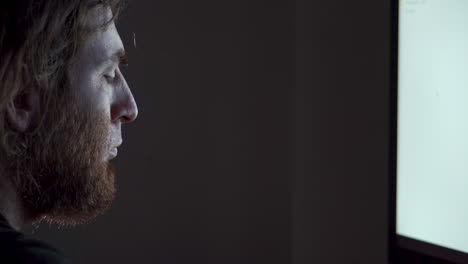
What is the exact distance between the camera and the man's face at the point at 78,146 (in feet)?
2.03

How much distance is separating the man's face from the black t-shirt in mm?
114

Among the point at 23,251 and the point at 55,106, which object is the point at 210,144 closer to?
the point at 55,106

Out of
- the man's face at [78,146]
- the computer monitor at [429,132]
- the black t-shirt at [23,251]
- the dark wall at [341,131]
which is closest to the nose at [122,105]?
the man's face at [78,146]

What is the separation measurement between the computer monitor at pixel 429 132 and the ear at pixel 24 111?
1.47 ft

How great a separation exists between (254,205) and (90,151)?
0.66 meters

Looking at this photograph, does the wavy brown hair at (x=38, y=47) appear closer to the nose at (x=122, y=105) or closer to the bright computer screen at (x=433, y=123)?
the nose at (x=122, y=105)

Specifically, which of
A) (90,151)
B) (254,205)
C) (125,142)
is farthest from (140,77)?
(90,151)

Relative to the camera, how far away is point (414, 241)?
771mm

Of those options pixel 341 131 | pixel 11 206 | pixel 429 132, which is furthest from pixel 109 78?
pixel 341 131

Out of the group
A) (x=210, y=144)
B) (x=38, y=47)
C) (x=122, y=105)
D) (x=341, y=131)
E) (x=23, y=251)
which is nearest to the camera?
(x=23, y=251)

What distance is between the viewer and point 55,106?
2.00ft

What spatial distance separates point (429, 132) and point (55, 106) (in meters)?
0.44

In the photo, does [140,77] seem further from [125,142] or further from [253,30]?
[253,30]

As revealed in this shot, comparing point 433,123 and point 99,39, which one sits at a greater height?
point 99,39
